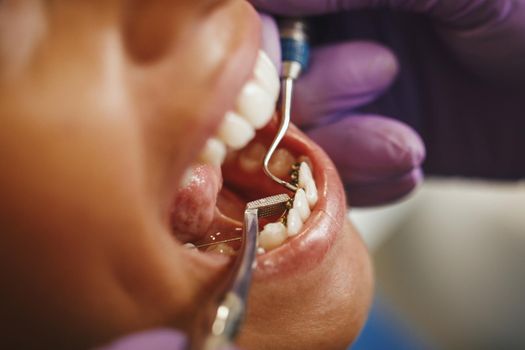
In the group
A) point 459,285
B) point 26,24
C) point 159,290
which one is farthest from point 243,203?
point 459,285

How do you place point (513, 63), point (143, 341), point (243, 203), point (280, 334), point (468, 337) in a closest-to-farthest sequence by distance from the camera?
point (143, 341) < point (280, 334) < point (243, 203) < point (513, 63) < point (468, 337)

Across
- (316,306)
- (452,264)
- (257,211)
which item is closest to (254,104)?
(257,211)

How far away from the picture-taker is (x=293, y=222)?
649 mm

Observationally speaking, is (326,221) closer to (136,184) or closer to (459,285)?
(136,184)

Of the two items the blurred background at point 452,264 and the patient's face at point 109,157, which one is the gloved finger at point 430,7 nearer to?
the patient's face at point 109,157

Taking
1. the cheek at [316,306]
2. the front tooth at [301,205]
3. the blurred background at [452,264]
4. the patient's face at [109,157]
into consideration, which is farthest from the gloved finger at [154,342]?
the blurred background at [452,264]

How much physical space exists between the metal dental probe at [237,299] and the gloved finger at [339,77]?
0.29 metres

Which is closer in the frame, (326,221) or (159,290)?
(159,290)

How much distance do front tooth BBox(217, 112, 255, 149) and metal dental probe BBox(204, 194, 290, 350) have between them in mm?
97

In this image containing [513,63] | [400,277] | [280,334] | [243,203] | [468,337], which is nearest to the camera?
[280,334]

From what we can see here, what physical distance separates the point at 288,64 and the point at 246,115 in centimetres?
23

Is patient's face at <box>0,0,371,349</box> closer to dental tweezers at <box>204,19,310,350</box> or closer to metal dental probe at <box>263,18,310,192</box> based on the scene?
dental tweezers at <box>204,19,310,350</box>

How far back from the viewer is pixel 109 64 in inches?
19.5

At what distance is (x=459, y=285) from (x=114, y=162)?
150 cm
